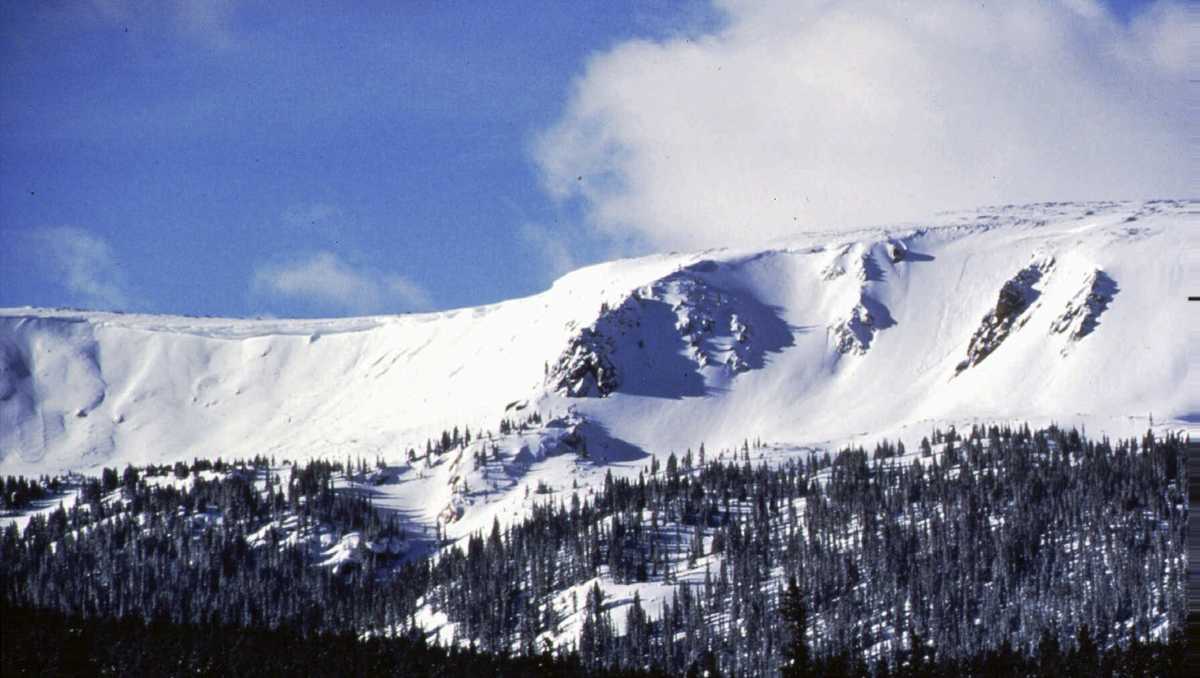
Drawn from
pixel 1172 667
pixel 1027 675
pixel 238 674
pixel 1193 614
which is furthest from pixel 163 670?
pixel 1193 614

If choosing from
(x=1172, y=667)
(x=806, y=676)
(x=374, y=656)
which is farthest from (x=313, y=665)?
(x=1172, y=667)

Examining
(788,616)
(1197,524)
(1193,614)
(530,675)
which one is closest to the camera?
(1197,524)

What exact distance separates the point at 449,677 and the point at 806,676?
233 ft

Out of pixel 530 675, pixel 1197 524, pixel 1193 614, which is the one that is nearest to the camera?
pixel 1197 524

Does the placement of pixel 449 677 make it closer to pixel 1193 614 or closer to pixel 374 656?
pixel 374 656

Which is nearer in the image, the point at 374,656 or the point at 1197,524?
the point at 1197,524

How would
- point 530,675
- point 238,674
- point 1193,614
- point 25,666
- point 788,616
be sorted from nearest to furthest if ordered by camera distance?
point 1193,614 < point 788,616 < point 25,666 < point 238,674 < point 530,675

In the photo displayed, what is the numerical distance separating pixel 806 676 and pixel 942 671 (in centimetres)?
7470

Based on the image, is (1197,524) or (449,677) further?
(449,677)

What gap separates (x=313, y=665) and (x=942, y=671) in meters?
69.2

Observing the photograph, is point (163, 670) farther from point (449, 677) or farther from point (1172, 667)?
point (1172, 667)

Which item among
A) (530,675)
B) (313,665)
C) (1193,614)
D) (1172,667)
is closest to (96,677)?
(313,665)

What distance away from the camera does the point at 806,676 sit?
123m

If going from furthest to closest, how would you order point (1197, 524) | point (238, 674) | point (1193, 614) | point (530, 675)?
1. point (530, 675)
2. point (238, 674)
3. point (1193, 614)
4. point (1197, 524)
